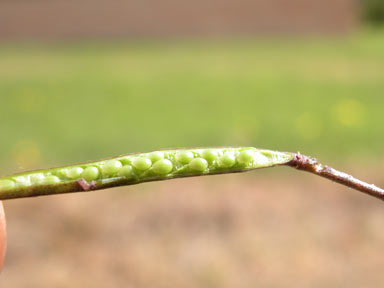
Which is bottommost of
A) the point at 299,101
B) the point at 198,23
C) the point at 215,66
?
the point at 299,101

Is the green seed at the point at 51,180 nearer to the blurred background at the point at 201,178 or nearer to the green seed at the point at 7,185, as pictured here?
the green seed at the point at 7,185

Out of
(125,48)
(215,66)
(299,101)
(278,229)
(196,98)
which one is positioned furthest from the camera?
(125,48)

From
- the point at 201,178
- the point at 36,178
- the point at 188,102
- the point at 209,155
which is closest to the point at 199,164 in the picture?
the point at 209,155

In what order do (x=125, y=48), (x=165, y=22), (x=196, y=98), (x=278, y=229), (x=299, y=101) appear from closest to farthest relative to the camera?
(x=278, y=229) → (x=299, y=101) → (x=196, y=98) → (x=125, y=48) → (x=165, y=22)

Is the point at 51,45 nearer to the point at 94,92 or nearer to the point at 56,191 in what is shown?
the point at 94,92

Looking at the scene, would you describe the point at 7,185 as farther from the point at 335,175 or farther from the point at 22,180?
the point at 335,175

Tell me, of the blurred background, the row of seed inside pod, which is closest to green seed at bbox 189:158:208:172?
the row of seed inside pod

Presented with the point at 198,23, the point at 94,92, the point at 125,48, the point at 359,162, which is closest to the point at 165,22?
the point at 198,23
